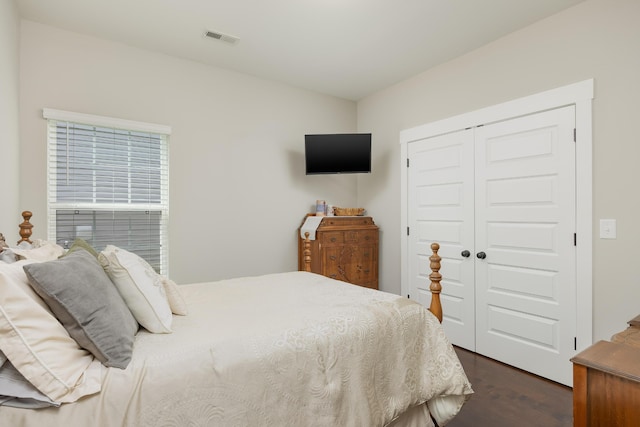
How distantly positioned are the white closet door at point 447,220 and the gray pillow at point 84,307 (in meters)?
2.91

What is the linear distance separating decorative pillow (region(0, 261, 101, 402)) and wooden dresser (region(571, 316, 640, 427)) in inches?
61.6

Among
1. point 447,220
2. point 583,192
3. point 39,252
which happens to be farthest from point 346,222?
point 39,252

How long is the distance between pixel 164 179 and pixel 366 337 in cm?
254

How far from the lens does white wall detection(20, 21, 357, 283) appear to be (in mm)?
2730

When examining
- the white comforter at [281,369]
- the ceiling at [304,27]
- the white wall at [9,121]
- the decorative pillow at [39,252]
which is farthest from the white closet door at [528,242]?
the white wall at [9,121]

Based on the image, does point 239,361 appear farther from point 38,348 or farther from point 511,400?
point 511,400

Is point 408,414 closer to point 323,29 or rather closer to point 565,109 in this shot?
point 565,109

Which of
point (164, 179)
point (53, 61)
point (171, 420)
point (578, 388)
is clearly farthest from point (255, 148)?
point (578, 388)

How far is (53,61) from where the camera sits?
2768 mm

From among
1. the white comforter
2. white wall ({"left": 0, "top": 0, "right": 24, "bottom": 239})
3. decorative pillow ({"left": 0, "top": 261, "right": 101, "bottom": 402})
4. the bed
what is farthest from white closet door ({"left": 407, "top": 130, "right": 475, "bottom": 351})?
white wall ({"left": 0, "top": 0, "right": 24, "bottom": 239})

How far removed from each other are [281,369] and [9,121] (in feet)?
8.18

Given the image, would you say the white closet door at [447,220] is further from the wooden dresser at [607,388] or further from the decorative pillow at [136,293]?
the decorative pillow at [136,293]

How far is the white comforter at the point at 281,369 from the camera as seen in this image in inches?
43.7

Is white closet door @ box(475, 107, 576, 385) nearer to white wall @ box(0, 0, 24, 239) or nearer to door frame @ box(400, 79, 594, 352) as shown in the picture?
Result: door frame @ box(400, 79, 594, 352)
